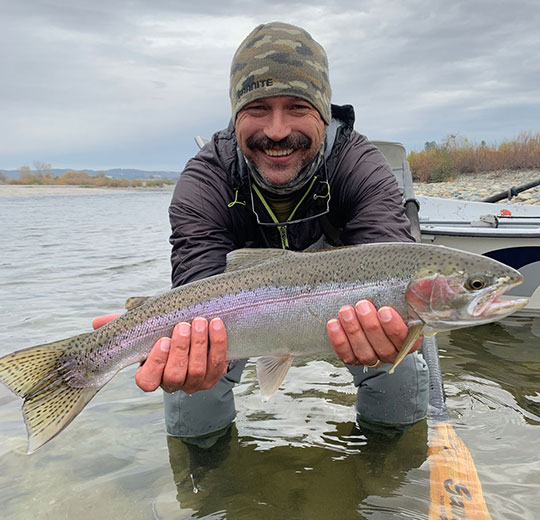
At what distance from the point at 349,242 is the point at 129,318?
4.63 feet

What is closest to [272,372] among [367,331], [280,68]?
[367,331]

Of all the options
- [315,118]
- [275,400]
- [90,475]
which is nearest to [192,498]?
[90,475]

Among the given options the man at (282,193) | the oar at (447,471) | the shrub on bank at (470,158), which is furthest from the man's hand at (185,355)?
the shrub on bank at (470,158)

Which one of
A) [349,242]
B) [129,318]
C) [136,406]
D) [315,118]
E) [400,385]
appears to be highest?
[315,118]

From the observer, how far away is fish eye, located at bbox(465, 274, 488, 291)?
216cm

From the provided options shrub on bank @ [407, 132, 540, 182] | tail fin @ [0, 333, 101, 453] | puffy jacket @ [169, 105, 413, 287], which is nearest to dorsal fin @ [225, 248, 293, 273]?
puffy jacket @ [169, 105, 413, 287]

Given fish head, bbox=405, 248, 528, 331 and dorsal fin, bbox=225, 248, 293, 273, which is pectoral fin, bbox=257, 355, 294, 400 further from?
fish head, bbox=405, 248, 528, 331

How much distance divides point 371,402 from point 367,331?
111 centimetres

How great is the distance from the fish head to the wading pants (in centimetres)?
95

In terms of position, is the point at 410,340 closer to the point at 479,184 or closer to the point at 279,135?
the point at 279,135

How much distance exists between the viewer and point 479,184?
1967 cm

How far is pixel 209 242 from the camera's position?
3.05m

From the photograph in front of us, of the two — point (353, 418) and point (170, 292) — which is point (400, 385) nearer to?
point (353, 418)

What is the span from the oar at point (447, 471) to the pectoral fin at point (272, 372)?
95cm
